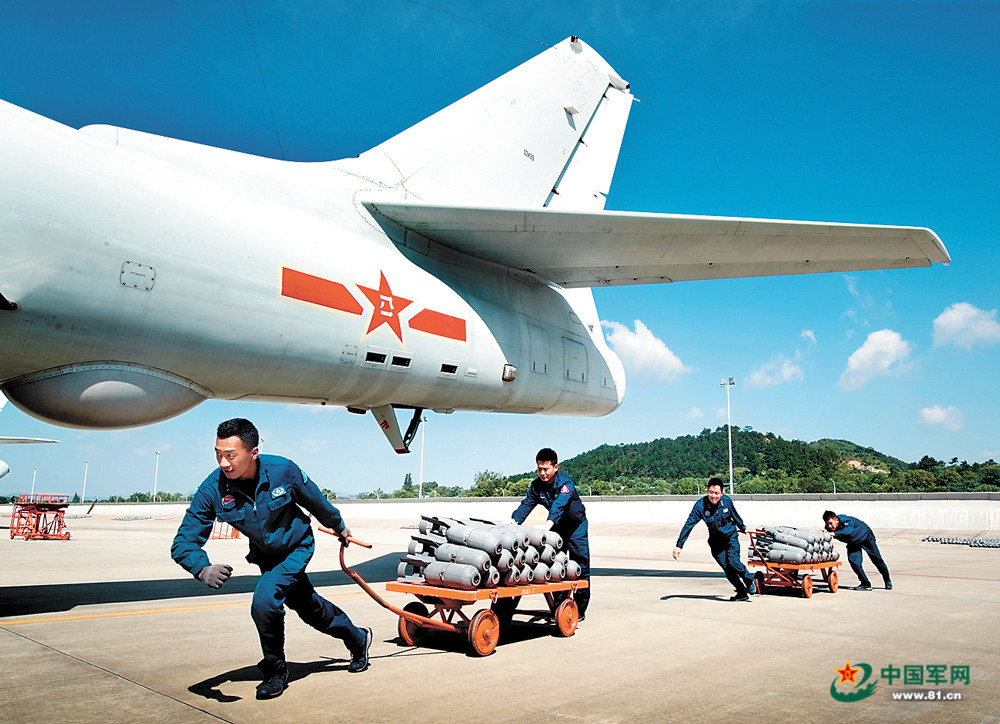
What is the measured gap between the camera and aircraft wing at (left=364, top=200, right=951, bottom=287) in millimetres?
8922

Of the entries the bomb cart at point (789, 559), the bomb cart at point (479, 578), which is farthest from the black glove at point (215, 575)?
the bomb cart at point (789, 559)

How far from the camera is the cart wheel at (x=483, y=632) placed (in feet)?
17.2

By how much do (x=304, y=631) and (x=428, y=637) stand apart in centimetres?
122

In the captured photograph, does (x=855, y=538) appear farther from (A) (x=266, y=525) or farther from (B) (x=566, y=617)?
(A) (x=266, y=525)

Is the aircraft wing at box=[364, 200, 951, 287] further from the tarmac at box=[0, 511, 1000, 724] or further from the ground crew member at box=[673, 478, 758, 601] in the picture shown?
the tarmac at box=[0, 511, 1000, 724]

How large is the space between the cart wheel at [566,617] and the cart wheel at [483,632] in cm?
84

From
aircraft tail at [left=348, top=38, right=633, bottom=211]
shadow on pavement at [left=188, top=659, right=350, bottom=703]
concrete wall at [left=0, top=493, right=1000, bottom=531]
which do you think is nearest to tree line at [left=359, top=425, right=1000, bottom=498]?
concrete wall at [left=0, top=493, right=1000, bottom=531]

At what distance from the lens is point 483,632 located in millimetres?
5332

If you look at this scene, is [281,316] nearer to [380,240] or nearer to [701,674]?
[380,240]

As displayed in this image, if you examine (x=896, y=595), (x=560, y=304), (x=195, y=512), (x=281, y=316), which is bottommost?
(x=896, y=595)

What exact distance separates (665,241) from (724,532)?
388 centimetres

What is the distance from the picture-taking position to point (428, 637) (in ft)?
19.4

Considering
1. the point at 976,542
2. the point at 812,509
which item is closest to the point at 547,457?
the point at 976,542

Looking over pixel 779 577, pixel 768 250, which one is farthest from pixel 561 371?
pixel 779 577
